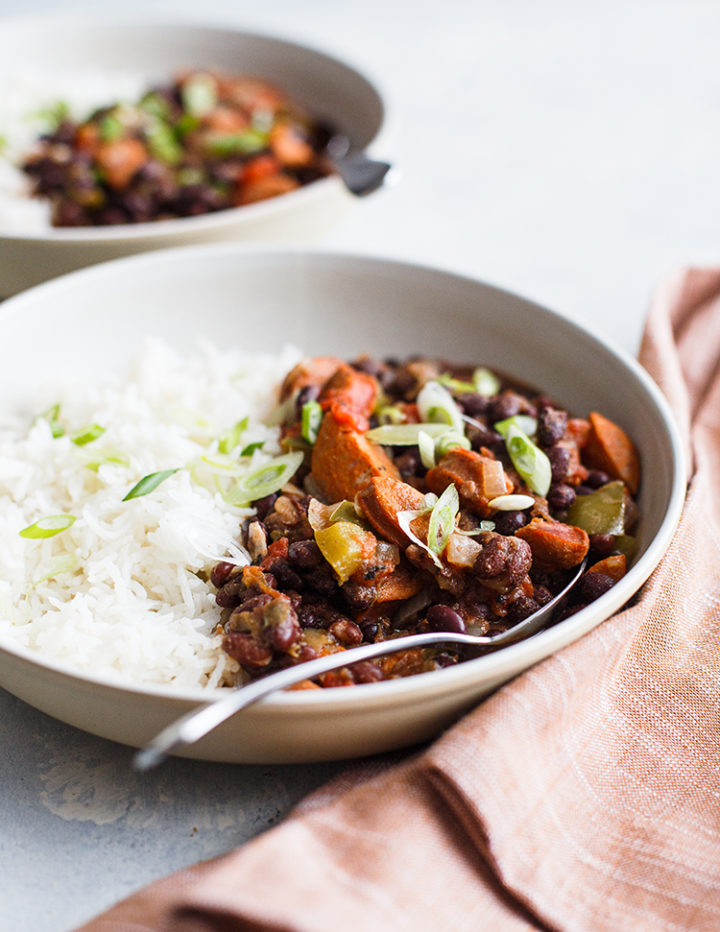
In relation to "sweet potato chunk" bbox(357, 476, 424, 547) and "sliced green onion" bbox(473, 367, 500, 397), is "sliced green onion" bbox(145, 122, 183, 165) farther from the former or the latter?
"sweet potato chunk" bbox(357, 476, 424, 547)

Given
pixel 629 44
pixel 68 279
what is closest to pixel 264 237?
pixel 68 279

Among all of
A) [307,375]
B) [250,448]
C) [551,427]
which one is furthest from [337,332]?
[551,427]

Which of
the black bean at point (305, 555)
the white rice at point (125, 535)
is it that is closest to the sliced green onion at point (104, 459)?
the white rice at point (125, 535)

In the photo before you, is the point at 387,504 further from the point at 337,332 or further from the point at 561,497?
the point at 337,332

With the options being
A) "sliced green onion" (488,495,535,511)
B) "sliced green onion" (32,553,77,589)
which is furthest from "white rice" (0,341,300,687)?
"sliced green onion" (488,495,535,511)

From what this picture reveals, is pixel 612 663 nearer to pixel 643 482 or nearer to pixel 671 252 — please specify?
pixel 643 482

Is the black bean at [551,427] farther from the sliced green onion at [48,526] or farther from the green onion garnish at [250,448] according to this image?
the sliced green onion at [48,526]
